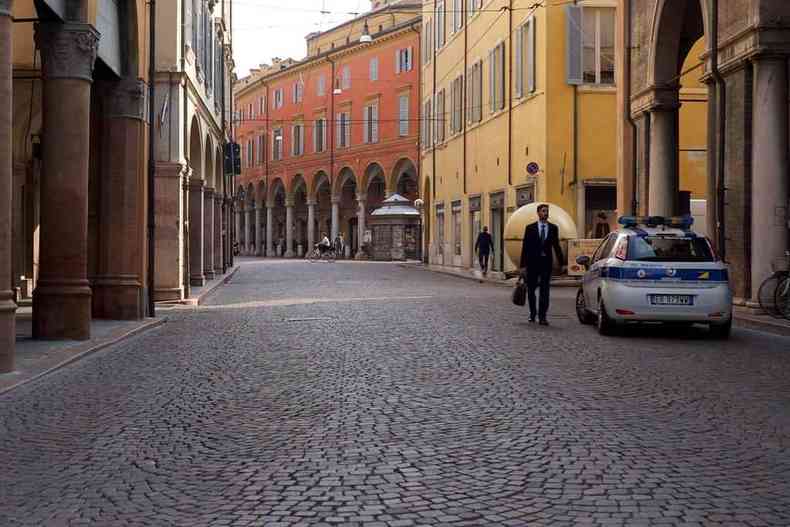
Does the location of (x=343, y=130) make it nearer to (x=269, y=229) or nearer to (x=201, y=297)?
(x=269, y=229)

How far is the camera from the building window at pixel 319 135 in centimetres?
7062

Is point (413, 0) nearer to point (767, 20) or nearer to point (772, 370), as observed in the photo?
point (767, 20)

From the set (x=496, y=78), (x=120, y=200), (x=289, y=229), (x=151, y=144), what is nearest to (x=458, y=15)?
(x=496, y=78)

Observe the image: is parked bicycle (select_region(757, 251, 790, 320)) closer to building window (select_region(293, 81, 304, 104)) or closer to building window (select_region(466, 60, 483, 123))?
building window (select_region(466, 60, 483, 123))

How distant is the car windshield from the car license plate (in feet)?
1.68

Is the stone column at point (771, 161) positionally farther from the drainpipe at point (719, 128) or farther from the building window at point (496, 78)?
the building window at point (496, 78)

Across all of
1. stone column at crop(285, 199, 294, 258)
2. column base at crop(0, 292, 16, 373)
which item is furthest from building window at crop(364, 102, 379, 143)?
column base at crop(0, 292, 16, 373)

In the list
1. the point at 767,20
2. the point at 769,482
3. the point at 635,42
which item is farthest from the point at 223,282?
the point at 769,482

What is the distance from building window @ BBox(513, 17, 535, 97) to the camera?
3048 cm

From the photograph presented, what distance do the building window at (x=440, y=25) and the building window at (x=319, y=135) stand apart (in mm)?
23607

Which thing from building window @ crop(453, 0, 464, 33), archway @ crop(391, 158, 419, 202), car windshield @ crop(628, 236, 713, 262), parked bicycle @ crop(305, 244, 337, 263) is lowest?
parked bicycle @ crop(305, 244, 337, 263)

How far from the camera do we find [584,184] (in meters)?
29.4

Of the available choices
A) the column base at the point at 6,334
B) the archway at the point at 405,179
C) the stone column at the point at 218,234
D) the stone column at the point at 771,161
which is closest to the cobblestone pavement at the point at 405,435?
the column base at the point at 6,334

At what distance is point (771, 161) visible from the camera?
1697 centimetres
